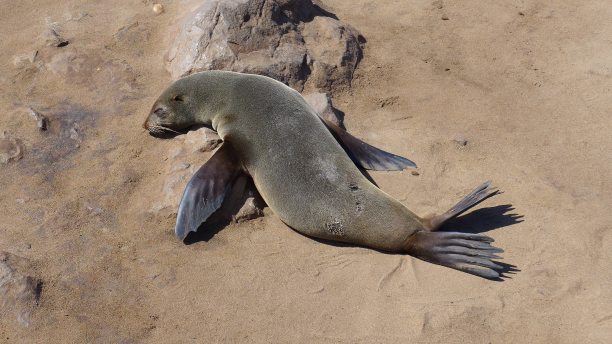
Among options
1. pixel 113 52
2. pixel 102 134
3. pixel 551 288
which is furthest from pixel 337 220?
pixel 113 52

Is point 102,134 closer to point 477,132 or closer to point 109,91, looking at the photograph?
point 109,91

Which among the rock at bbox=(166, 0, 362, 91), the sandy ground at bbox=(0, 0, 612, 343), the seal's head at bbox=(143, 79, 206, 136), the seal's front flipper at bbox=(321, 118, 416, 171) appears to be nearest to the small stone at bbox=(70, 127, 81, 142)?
the sandy ground at bbox=(0, 0, 612, 343)

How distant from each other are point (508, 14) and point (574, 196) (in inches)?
127

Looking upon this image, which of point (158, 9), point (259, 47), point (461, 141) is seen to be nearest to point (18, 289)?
point (259, 47)

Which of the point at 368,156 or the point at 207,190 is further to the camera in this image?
the point at 368,156

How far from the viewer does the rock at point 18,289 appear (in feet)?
13.0

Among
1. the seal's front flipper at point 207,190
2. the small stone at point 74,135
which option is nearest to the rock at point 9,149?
the small stone at point 74,135

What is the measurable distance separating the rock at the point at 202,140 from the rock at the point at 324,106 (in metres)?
0.91

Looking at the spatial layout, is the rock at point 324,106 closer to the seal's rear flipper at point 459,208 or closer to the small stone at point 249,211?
the small stone at point 249,211

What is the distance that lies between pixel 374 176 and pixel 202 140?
142cm

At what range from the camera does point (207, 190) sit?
15.6ft

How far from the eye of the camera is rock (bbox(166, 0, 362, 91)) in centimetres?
605

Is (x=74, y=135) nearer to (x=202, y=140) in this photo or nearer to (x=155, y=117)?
(x=155, y=117)

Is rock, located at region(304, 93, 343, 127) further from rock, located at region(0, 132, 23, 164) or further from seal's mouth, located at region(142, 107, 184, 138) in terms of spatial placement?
rock, located at region(0, 132, 23, 164)
